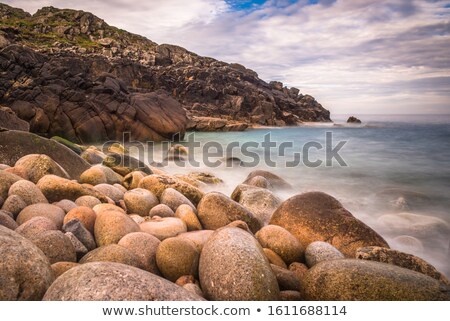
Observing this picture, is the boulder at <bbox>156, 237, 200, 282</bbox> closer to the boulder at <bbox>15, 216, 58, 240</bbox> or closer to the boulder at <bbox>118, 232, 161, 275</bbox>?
the boulder at <bbox>118, 232, 161, 275</bbox>

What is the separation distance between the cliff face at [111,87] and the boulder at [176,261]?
24.2m

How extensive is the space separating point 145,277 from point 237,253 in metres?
1.10

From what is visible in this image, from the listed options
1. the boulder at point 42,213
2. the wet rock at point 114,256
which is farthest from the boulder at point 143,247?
the boulder at point 42,213

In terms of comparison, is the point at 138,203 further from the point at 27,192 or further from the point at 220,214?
the point at 27,192

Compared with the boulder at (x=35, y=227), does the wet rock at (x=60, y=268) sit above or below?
below

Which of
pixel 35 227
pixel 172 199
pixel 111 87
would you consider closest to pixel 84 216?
pixel 35 227

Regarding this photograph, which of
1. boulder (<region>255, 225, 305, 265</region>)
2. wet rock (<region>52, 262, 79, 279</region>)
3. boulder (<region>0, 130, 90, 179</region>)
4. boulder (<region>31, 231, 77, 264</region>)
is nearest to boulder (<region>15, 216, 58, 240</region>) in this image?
boulder (<region>31, 231, 77, 264</region>)

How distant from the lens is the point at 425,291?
10.4 feet

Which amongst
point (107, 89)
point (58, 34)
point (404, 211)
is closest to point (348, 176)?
point (404, 211)

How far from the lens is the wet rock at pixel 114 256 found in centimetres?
352

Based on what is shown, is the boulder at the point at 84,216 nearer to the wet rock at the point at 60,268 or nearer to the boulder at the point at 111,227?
the boulder at the point at 111,227

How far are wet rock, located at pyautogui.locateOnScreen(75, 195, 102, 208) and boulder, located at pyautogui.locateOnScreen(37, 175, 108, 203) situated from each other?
0.59 ft

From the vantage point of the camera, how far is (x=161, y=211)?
5.96 m

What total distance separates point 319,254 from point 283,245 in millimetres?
576
